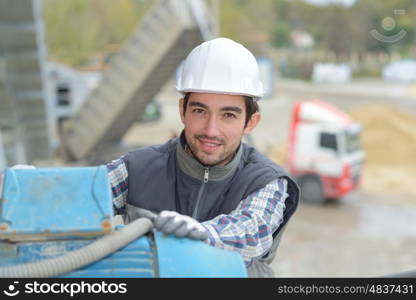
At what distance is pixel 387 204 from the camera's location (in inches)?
610

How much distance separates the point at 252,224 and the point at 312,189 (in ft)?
41.7

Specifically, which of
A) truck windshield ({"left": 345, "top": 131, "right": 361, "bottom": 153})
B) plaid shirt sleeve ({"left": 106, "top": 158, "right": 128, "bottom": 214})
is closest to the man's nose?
plaid shirt sleeve ({"left": 106, "top": 158, "right": 128, "bottom": 214})

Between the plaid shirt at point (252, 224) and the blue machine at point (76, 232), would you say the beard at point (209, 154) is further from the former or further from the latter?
the blue machine at point (76, 232)

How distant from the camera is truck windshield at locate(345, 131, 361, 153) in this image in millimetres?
14109

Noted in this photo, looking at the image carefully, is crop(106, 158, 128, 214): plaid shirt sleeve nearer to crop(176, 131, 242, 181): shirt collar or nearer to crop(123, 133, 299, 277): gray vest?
crop(123, 133, 299, 277): gray vest

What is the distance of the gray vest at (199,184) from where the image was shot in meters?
2.32

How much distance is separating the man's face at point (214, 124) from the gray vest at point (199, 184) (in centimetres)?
8

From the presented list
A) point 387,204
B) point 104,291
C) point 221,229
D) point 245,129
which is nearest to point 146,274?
point 104,291

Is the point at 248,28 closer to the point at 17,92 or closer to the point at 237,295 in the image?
the point at 17,92

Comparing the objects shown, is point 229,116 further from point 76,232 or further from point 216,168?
point 76,232

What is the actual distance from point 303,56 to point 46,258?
57.7 metres

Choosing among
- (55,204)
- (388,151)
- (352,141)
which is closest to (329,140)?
(352,141)

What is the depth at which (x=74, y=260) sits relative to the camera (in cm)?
150

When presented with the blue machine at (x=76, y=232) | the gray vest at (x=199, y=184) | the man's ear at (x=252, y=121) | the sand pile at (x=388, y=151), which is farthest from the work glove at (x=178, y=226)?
the sand pile at (x=388, y=151)
